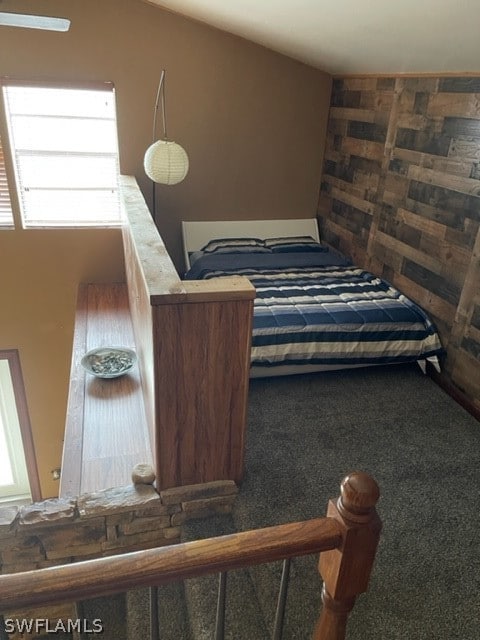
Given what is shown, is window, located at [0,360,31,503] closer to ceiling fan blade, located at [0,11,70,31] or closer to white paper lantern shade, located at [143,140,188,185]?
white paper lantern shade, located at [143,140,188,185]

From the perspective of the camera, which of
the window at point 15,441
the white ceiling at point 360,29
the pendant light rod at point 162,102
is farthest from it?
the window at point 15,441

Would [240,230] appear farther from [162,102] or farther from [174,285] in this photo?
[174,285]

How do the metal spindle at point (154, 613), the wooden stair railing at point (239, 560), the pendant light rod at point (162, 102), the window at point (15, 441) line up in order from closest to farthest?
the wooden stair railing at point (239, 560) < the metal spindle at point (154, 613) < the pendant light rod at point (162, 102) < the window at point (15, 441)

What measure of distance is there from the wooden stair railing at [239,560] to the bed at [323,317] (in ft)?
5.72

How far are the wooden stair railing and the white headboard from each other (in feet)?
11.5

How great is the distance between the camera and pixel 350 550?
0.96m

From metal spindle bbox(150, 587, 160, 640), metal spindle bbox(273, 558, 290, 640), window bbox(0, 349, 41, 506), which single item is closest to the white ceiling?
metal spindle bbox(273, 558, 290, 640)

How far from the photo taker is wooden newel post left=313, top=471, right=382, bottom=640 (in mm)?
923

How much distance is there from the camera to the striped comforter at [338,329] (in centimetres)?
275

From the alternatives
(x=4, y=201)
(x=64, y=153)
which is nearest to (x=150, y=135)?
(x=64, y=153)

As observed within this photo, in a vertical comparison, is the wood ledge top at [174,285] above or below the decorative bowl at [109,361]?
above

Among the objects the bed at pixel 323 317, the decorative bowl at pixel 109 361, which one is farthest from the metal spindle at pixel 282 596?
the decorative bowl at pixel 109 361

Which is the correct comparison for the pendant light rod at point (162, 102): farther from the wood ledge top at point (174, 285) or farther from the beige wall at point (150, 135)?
the wood ledge top at point (174, 285)

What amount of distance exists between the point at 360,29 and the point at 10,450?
15.5 ft
